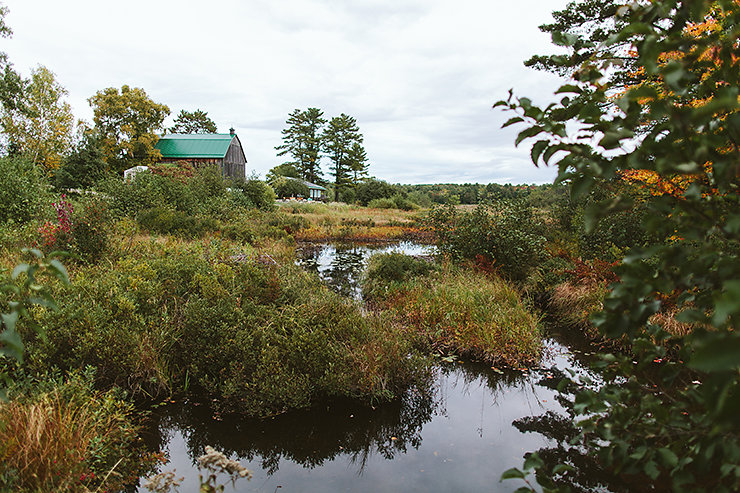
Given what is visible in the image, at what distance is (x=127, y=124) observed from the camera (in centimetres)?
3700

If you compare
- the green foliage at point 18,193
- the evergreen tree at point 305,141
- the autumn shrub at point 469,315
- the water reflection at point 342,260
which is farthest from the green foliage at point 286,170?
the autumn shrub at point 469,315

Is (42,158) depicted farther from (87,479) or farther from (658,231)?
(658,231)

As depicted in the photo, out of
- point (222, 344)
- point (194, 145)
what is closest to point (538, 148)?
point (222, 344)

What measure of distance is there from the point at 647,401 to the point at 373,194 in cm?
4568

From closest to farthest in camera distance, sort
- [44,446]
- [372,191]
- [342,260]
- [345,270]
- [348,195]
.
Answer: [44,446] → [345,270] → [342,260] → [372,191] → [348,195]

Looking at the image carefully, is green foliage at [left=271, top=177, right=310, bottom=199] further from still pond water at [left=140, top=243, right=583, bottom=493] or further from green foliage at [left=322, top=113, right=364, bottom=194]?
still pond water at [left=140, top=243, right=583, bottom=493]

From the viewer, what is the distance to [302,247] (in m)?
16.8

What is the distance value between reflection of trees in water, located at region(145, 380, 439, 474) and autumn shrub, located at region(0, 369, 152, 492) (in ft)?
1.93

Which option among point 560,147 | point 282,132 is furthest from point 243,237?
point 282,132

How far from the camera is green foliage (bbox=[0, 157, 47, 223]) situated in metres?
9.66

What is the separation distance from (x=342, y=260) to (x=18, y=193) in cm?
866

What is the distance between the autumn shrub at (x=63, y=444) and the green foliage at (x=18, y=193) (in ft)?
27.0

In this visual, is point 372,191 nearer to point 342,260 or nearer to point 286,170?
point 286,170

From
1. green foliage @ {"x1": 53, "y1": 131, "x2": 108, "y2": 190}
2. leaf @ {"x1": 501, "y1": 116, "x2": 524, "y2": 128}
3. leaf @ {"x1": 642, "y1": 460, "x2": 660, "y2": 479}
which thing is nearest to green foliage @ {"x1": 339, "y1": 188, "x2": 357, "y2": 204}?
green foliage @ {"x1": 53, "y1": 131, "x2": 108, "y2": 190}
